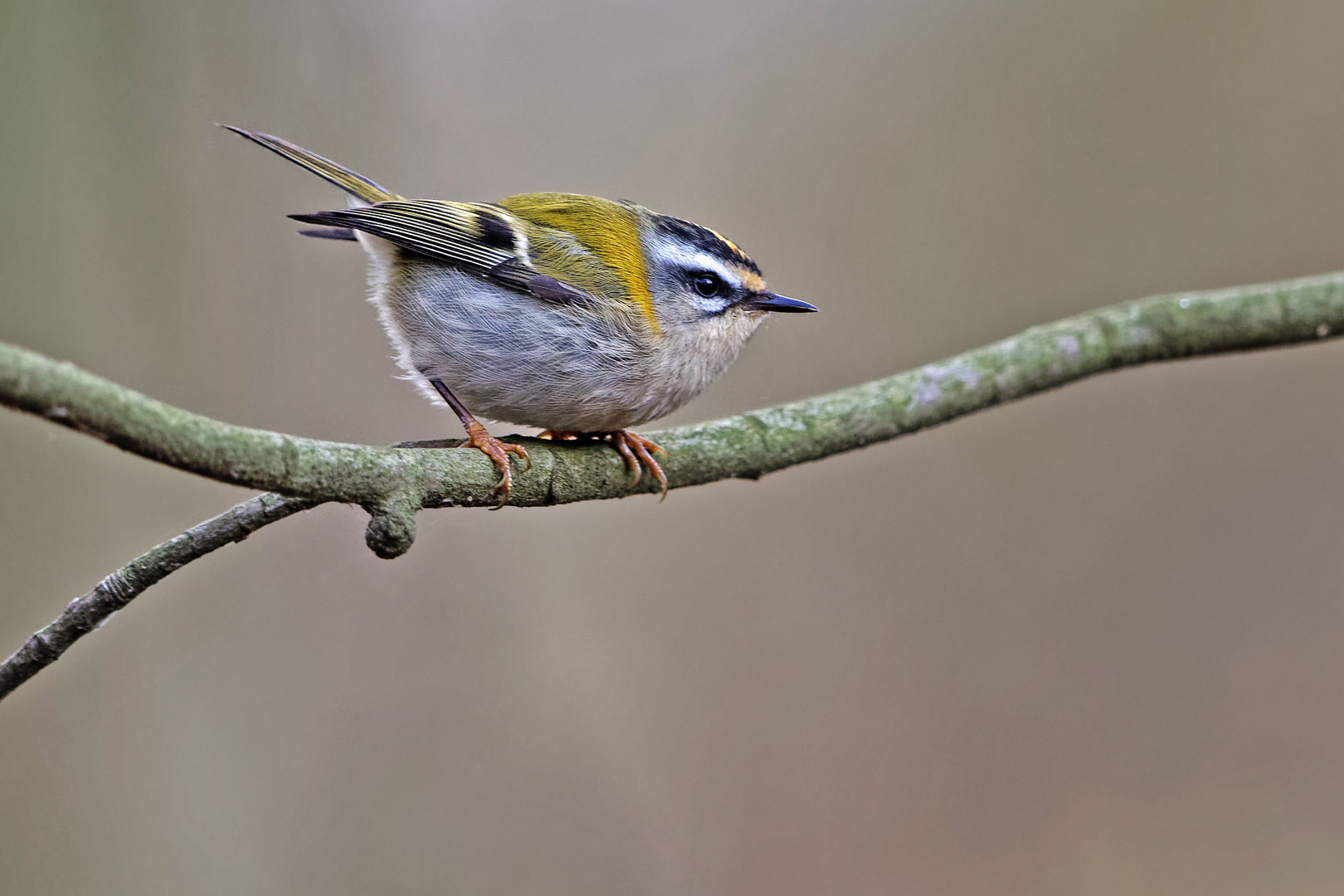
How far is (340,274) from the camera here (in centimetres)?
377

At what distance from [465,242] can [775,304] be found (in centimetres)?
83

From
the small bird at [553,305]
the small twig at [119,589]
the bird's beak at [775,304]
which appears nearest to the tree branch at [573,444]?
the small twig at [119,589]

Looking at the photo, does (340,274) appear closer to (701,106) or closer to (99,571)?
(99,571)

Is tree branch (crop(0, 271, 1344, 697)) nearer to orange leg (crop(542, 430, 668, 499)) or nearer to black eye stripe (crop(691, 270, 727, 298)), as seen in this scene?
orange leg (crop(542, 430, 668, 499))

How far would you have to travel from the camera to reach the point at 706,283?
2.57 meters

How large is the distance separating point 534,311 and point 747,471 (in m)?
0.66

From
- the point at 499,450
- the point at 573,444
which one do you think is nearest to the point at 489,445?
the point at 499,450

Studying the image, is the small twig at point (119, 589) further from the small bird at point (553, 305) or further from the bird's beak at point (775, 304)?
the bird's beak at point (775, 304)

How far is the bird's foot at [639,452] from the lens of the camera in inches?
91.6

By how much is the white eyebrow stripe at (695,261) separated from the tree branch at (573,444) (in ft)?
1.24

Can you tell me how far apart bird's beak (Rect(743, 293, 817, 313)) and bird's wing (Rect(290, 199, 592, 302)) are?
49cm

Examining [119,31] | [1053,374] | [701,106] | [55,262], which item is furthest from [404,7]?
[1053,374]

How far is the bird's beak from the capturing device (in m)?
2.60

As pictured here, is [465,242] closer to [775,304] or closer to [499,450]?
[499,450]
